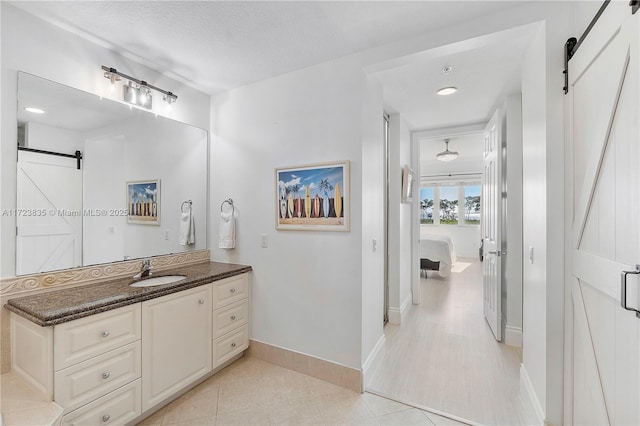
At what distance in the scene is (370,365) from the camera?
2.34 m

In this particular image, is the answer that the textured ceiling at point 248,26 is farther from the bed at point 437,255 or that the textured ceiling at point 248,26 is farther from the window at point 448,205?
the window at point 448,205

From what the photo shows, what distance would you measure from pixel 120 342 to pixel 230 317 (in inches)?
35.2

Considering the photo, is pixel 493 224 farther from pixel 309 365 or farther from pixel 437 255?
pixel 437 255

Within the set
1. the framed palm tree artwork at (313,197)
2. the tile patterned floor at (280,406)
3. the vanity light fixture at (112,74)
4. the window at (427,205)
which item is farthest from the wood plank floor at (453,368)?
the window at (427,205)

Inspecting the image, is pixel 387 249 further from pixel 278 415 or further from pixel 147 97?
pixel 147 97

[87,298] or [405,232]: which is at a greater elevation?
[405,232]

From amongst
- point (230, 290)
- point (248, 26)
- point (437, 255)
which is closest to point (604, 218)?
point (248, 26)

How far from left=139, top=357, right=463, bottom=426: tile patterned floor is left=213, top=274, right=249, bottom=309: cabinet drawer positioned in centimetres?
61

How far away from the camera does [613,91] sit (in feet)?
3.85

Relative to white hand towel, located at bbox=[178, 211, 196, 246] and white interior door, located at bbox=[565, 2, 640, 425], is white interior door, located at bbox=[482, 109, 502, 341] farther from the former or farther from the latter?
white hand towel, located at bbox=[178, 211, 196, 246]

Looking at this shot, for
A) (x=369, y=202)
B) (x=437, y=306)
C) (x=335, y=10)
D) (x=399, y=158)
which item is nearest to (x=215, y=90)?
(x=335, y=10)

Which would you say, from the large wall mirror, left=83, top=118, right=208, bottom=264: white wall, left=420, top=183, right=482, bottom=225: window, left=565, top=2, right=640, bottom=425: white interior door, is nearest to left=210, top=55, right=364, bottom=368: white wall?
left=83, top=118, right=208, bottom=264: white wall

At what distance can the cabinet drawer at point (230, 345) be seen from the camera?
236cm

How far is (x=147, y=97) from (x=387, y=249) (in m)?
2.88
